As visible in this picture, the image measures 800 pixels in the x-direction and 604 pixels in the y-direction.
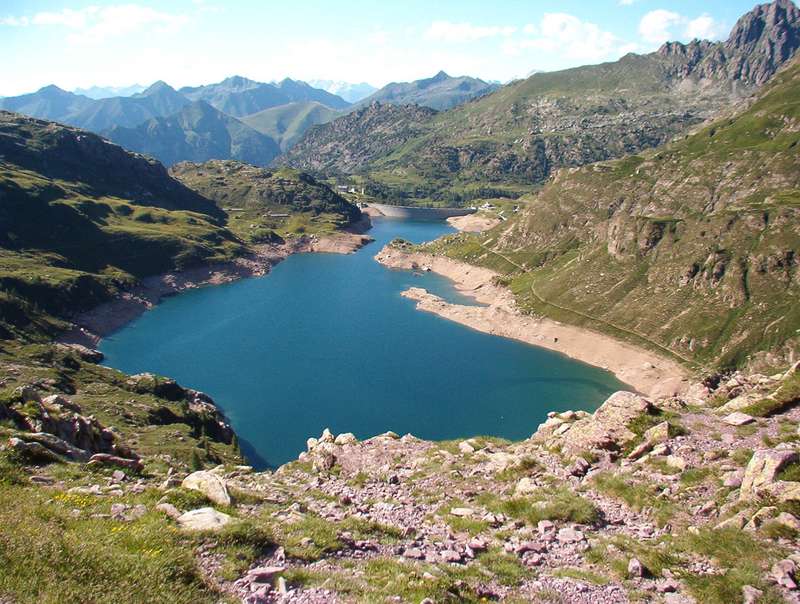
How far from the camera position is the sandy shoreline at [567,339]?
121812 mm

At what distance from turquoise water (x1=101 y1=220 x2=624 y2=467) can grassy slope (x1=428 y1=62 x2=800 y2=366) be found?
23.0m

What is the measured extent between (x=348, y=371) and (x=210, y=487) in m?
104

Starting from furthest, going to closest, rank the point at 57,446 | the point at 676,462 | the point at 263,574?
the point at 57,446, the point at 676,462, the point at 263,574

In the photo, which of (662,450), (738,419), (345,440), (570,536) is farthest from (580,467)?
(345,440)

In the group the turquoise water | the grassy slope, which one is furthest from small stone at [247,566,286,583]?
the grassy slope

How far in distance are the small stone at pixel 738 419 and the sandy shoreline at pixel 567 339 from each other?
91952mm

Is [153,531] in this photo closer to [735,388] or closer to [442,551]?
[442,551]

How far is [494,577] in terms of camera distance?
1744 centimetres

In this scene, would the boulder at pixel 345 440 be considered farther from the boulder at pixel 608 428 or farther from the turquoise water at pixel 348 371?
the turquoise water at pixel 348 371

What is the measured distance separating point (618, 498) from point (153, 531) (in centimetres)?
1840

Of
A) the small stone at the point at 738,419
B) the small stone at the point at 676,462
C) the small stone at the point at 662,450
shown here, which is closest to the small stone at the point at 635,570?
the small stone at the point at 676,462

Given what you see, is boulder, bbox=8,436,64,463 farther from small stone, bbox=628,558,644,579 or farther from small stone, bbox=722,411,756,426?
small stone, bbox=722,411,756,426

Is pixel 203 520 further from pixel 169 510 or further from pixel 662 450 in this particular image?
pixel 662 450

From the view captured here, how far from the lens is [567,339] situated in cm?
14625
